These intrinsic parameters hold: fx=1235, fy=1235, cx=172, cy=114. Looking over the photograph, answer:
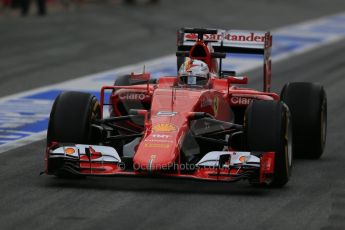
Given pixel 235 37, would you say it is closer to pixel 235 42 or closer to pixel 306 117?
pixel 235 42

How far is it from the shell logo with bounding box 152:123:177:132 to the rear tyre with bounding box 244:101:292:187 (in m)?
0.81

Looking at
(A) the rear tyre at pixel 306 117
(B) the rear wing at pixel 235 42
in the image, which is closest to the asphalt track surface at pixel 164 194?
(A) the rear tyre at pixel 306 117

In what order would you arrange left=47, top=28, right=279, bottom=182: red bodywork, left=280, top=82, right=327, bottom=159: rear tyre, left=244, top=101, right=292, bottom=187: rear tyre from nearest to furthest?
left=47, top=28, right=279, bottom=182: red bodywork, left=244, top=101, right=292, bottom=187: rear tyre, left=280, top=82, right=327, bottom=159: rear tyre

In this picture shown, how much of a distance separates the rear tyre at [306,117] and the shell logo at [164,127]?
2.62 metres

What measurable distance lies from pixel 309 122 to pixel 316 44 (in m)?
18.4

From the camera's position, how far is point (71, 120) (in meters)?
13.9

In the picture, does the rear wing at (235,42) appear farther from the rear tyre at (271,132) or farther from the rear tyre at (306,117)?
the rear tyre at (271,132)

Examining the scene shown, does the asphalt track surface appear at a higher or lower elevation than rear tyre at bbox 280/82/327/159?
lower

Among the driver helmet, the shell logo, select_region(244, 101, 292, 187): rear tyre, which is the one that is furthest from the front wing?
the driver helmet

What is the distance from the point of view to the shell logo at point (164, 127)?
13.5 metres

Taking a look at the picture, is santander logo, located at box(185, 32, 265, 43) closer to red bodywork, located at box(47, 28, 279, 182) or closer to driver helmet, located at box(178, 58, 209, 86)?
red bodywork, located at box(47, 28, 279, 182)

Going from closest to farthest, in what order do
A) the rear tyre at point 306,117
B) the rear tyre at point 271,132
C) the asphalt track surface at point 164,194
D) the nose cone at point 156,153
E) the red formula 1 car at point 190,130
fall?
the asphalt track surface at point 164,194
the nose cone at point 156,153
the red formula 1 car at point 190,130
the rear tyre at point 271,132
the rear tyre at point 306,117

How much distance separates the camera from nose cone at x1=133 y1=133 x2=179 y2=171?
12992mm

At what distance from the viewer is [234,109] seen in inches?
601
